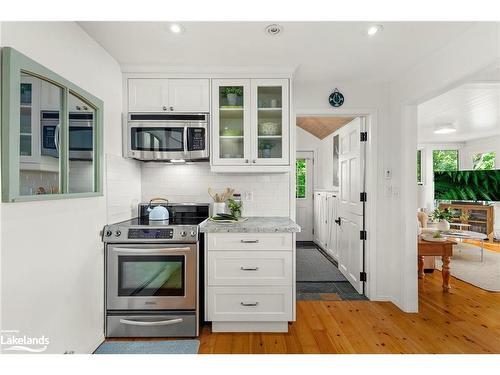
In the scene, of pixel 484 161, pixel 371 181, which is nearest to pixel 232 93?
pixel 371 181

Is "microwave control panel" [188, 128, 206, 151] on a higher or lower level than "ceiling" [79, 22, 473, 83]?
lower

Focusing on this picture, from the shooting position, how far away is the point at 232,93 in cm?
257

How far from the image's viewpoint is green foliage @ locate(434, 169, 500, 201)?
6.16 m

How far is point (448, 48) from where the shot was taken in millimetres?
2141

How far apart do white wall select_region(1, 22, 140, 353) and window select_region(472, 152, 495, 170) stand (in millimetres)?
7816

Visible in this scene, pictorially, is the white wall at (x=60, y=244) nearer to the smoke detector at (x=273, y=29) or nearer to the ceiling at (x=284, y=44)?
the ceiling at (x=284, y=44)

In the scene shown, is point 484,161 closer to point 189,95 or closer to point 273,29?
point 273,29

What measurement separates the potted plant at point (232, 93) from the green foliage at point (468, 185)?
6546 millimetres

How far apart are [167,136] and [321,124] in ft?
10.1

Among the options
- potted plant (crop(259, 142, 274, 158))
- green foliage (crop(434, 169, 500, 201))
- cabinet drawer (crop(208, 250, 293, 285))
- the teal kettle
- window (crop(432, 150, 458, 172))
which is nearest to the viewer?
cabinet drawer (crop(208, 250, 293, 285))

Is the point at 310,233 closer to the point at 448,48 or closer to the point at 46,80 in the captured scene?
the point at 448,48

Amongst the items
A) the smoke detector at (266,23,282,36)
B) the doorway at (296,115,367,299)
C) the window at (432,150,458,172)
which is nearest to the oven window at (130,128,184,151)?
the smoke detector at (266,23,282,36)

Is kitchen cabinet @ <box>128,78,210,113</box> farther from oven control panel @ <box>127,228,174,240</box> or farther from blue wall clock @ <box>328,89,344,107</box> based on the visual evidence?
blue wall clock @ <box>328,89,344,107</box>
